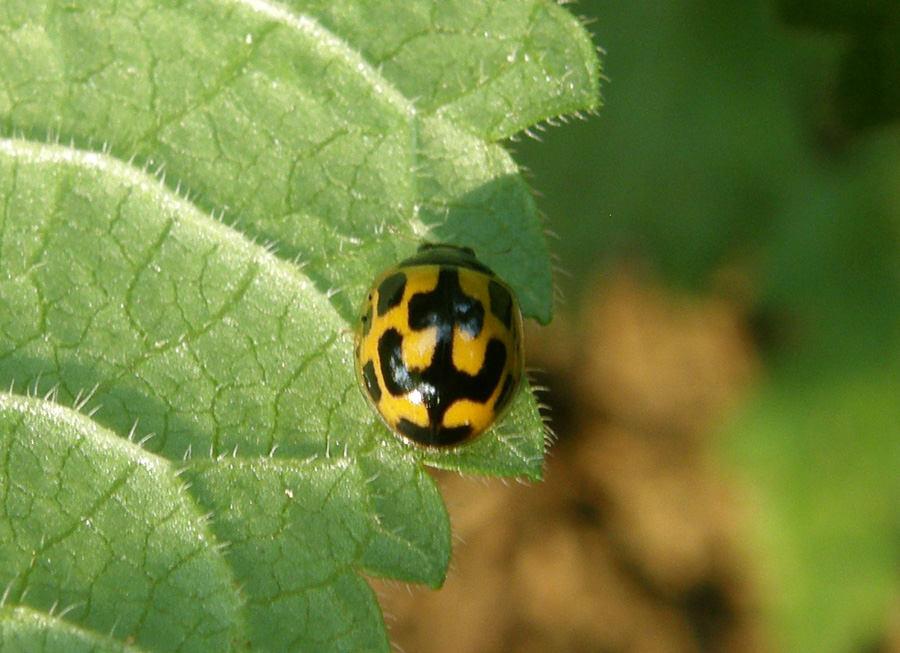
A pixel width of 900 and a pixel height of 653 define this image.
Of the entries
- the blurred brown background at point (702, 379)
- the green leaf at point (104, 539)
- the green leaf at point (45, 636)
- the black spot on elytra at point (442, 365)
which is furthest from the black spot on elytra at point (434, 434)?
the blurred brown background at point (702, 379)

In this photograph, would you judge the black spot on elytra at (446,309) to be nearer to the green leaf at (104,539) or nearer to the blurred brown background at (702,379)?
the green leaf at (104,539)

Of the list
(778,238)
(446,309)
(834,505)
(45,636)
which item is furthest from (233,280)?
(834,505)

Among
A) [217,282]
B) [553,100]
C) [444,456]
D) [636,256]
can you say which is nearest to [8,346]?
[217,282]

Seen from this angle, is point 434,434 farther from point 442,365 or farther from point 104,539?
point 104,539

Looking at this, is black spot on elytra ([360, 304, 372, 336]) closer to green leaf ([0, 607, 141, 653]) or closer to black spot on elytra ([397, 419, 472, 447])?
black spot on elytra ([397, 419, 472, 447])

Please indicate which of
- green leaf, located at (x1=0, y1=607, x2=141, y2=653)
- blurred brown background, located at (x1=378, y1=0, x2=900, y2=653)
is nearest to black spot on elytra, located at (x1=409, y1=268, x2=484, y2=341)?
green leaf, located at (x1=0, y1=607, x2=141, y2=653)

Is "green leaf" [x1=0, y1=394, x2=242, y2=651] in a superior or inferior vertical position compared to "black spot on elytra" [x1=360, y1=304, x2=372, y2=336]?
inferior
